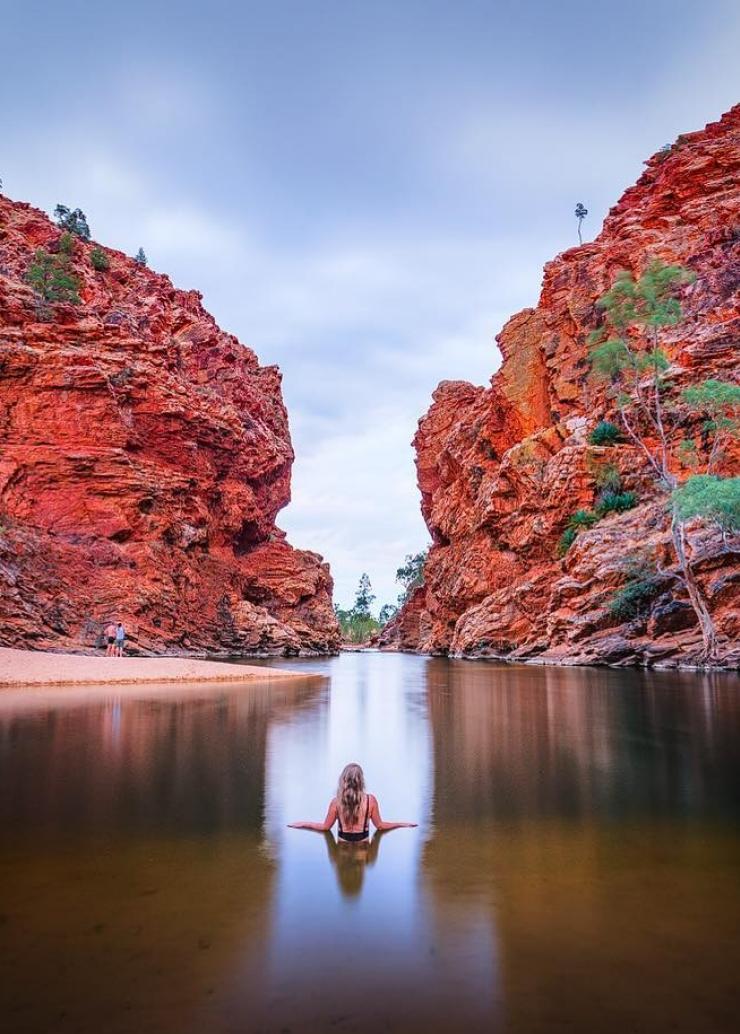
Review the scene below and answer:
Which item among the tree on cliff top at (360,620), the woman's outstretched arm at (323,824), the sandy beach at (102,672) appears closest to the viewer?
the woman's outstretched arm at (323,824)

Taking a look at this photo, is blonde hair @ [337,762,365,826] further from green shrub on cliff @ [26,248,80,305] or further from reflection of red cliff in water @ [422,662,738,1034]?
green shrub on cliff @ [26,248,80,305]

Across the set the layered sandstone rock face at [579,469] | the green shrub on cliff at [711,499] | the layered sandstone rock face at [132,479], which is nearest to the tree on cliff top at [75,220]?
the layered sandstone rock face at [132,479]

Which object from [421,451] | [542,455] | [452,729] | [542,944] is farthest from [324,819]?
[421,451]

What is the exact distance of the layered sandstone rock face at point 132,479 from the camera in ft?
124

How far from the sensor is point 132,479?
144 ft

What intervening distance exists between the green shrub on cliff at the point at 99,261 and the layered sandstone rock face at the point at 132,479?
25.9 inches

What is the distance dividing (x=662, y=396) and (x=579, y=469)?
6.98 meters

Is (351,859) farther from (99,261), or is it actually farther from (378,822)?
(99,261)

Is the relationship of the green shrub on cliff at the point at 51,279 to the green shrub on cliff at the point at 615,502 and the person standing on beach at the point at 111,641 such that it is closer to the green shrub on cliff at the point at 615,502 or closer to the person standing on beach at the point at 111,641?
the person standing on beach at the point at 111,641

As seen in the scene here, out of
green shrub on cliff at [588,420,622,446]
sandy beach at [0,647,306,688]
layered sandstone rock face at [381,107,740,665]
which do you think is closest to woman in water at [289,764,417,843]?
sandy beach at [0,647,306,688]

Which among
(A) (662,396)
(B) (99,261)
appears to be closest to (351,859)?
(A) (662,396)

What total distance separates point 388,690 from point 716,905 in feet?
56.2

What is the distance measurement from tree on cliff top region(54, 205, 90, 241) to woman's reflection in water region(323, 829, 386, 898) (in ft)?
239

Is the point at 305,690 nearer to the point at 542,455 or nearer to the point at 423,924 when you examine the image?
the point at 423,924
